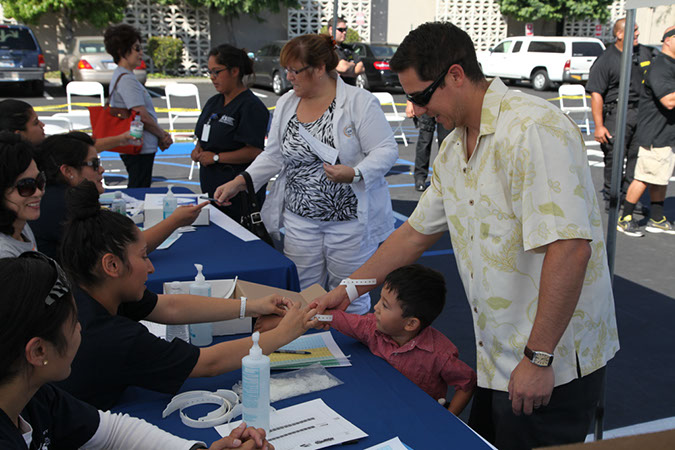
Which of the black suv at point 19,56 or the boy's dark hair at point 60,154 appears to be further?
the black suv at point 19,56

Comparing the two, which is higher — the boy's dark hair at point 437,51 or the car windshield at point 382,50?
the car windshield at point 382,50

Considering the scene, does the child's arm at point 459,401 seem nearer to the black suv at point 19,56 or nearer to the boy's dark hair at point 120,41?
the boy's dark hair at point 120,41

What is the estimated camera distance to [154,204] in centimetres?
412

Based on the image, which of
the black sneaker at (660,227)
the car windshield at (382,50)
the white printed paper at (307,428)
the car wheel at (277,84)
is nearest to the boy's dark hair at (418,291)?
the white printed paper at (307,428)

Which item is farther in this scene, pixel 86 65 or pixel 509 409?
pixel 86 65

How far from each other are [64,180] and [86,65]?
562 inches

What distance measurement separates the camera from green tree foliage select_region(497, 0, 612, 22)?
92.7 feet

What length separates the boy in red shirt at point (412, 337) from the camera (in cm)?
243

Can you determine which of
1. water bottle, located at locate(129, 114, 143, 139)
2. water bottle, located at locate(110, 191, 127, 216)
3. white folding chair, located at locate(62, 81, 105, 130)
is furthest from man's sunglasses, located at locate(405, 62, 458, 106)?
white folding chair, located at locate(62, 81, 105, 130)

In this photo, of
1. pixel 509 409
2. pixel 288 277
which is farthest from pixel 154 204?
pixel 509 409

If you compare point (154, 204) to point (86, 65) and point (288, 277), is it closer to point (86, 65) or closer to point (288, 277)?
point (288, 277)

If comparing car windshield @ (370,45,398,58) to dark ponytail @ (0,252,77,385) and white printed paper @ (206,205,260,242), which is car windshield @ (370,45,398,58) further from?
dark ponytail @ (0,252,77,385)

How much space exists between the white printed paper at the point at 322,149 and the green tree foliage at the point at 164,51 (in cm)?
2103

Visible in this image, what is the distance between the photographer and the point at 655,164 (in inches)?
241
